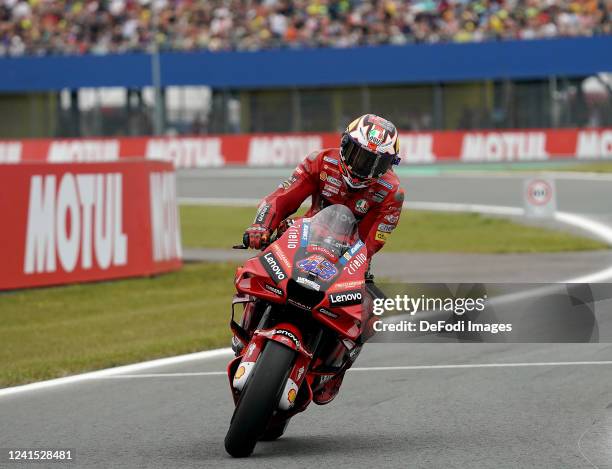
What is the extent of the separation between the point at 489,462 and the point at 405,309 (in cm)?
126

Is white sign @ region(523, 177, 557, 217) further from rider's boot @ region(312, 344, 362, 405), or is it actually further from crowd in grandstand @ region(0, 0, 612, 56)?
crowd in grandstand @ region(0, 0, 612, 56)

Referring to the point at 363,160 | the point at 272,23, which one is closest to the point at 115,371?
the point at 363,160

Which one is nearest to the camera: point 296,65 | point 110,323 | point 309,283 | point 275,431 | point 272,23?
point 309,283

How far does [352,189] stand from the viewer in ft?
22.5

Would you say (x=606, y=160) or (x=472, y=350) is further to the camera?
(x=606, y=160)

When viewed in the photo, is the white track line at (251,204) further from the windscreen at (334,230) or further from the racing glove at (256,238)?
the windscreen at (334,230)

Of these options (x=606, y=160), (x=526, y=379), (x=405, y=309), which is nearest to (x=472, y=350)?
(x=526, y=379)

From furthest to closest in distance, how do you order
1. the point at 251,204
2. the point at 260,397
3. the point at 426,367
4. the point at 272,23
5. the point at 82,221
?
1. the point at 272,23
2. the point at 251,204
3. the point at 82,221
4. the point at 426,367
5. the point at 260,397

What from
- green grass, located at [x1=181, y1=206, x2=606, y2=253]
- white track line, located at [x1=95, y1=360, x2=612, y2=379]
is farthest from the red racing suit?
green grass, located at [x1=181, y1=206, x2=606, y2=253]

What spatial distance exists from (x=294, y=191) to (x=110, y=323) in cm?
531

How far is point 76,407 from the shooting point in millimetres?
7672

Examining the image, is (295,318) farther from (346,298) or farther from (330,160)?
(330,160)

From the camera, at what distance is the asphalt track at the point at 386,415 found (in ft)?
19.9

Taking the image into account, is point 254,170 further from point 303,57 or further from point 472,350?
point 472,350
